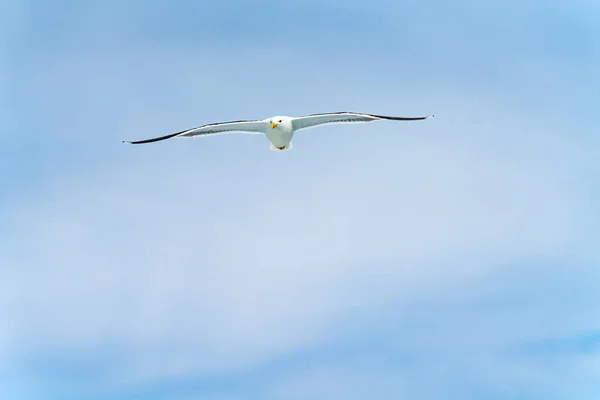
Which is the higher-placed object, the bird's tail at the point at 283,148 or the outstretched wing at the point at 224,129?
the outstretched wing at the point at 224,129

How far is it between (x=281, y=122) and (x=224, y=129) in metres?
4.21

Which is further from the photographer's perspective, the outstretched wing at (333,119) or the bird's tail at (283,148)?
the bird's tail at (283,148)

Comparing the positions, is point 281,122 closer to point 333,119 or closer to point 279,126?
point 279,126

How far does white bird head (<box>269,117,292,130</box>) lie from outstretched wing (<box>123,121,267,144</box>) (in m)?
0.83

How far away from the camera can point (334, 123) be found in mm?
37125

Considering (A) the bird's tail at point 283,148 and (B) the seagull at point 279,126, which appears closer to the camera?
(B) the seagull at point 279,126

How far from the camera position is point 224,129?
124 ft

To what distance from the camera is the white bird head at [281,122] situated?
117ft

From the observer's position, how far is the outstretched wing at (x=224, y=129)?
3666 cm

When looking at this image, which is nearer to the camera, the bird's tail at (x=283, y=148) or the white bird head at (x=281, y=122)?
the white bird head at (x=281, y=122)

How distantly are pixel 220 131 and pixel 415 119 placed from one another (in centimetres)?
1238

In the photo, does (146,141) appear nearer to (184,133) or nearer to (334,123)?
(184,133)

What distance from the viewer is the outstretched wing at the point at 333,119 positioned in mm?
35797

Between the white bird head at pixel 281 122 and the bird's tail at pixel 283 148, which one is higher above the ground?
the white bird head at pixel 281 122
